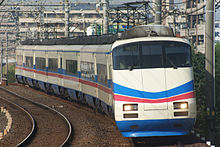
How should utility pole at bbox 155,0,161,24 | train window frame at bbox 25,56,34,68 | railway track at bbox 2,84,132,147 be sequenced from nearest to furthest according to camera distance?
railway track at bbox 2,84,132,147 < utility pole at bbox 155,0,161,24 < train window frame at bbox 25,56,34,68

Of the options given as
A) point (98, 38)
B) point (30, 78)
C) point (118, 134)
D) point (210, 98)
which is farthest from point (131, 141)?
point (30, 78)

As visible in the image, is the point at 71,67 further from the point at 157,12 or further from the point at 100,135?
the point at 100,135

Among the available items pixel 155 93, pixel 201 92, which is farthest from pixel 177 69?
pixel 201 92

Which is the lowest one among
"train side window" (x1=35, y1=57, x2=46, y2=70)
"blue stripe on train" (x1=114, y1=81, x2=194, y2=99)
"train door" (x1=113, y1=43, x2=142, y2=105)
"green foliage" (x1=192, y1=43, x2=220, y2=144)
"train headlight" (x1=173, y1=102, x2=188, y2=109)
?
"green foliage" (x1=192, y1=43, x2=220, y2=144)

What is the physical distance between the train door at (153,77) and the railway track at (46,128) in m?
3.37

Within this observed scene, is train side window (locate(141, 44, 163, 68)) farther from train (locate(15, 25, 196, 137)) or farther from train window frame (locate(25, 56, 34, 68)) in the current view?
train window frame (locate(25, 56, 34, 68))

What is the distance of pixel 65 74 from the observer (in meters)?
27.9

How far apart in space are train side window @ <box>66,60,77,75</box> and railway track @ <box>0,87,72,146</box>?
230 centimetres

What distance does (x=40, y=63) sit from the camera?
112ft

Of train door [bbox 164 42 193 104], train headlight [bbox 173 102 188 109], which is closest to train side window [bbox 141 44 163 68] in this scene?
train door [bbox 164 42 193 104]

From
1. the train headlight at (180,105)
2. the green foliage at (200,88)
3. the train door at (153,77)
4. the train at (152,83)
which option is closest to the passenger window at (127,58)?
the train at (152,83)

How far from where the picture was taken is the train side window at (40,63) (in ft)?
108

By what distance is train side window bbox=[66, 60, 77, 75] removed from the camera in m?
25.6

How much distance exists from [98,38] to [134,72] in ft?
25.4
